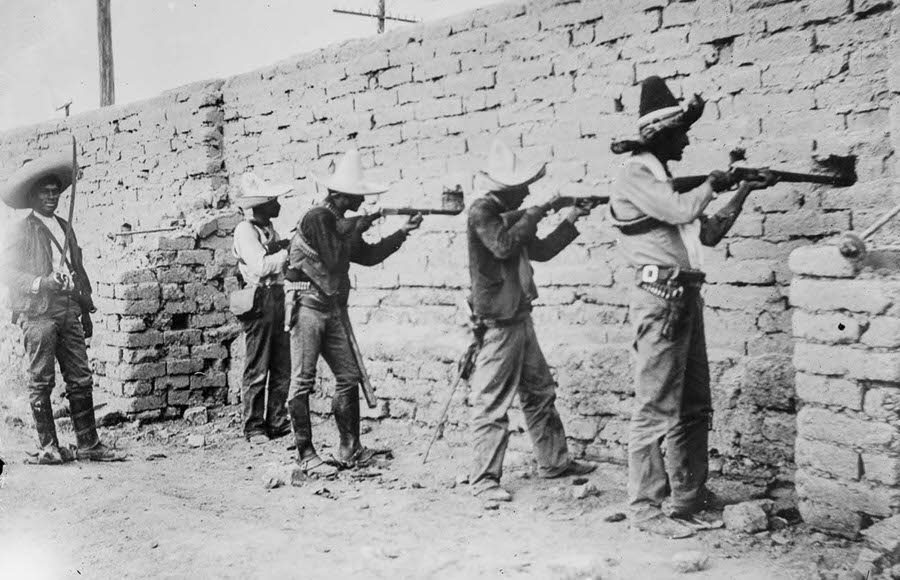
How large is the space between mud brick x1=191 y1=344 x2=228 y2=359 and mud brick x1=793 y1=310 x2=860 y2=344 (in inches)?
225

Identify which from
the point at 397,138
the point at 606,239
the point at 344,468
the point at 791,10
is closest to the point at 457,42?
the point at 397,138

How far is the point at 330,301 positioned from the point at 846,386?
11.1 ft

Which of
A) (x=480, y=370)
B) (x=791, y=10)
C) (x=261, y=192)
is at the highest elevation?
(x=791, y=10)

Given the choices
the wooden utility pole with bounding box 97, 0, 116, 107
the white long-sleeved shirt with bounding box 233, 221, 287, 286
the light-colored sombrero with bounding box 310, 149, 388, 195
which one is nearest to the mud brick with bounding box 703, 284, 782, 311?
the light-colored sombrero with bounding box 310, 149, 388, 195

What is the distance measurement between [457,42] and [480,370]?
2.70m

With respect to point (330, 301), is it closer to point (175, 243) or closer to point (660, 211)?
point (660, 211)

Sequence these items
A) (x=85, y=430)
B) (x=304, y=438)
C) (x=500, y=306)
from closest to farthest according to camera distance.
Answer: (x=500, y=306)
(x=304, y=438)
(x=85, y=430)

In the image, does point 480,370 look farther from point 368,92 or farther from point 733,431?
point 368,92

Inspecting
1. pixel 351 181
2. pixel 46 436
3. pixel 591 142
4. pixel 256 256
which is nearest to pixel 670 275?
pixel 591 142

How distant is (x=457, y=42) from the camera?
6422mm

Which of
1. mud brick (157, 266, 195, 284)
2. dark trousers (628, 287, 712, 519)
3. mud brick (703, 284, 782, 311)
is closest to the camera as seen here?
dark trousers (628, 287, 712, 519)

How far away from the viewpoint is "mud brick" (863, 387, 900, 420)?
3830 mm

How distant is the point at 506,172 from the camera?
17.0ft

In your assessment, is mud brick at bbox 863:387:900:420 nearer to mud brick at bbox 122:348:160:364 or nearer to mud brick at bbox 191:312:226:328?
mud brick at bbox 191:312:226:328
